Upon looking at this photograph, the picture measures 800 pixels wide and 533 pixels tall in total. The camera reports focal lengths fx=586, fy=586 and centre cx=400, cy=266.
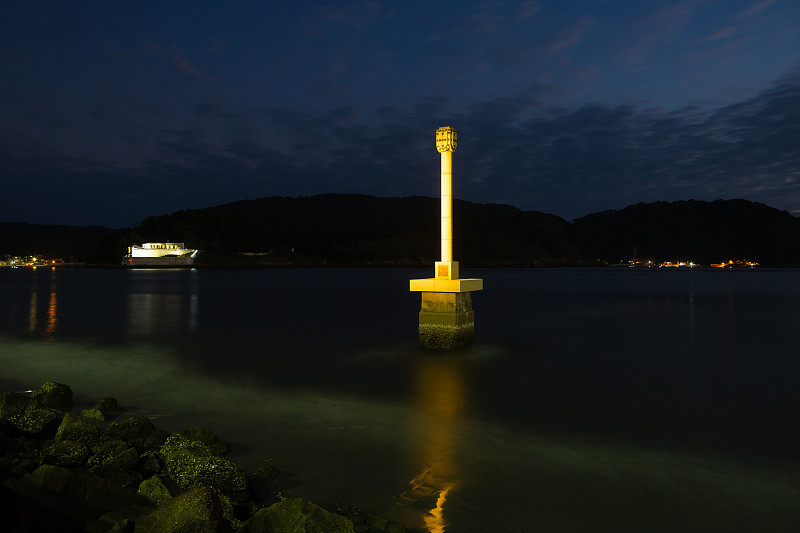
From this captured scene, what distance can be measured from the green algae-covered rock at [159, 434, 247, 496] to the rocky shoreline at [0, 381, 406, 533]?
11mm

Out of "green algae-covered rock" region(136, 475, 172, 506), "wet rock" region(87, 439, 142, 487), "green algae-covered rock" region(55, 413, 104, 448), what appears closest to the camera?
"green algae-covered rock" region(136, 475, 172, 506)

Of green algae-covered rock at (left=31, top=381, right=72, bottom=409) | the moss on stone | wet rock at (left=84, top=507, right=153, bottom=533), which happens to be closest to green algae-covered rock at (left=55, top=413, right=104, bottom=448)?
wet rock at (left=84, top=507, right=153, bottom=533)

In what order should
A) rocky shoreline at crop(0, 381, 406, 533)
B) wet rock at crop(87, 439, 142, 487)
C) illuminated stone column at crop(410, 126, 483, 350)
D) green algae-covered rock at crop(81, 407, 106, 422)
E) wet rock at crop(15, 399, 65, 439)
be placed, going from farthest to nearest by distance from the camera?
illuminated stone column at crop(410, 126, 483, 350), green algae-covered rock at crop(81, 407, 106, 422), wet rock at crop(15, 399, 65, 439), wet rock at crop(87, 439, 142, 487), rocky shoreline at crop(0, 381, 406, 533)

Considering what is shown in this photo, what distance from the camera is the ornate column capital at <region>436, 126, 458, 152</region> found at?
17.0 m

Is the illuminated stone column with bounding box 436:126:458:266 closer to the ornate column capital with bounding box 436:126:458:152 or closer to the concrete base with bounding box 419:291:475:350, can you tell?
the ornate column capital with bounding box 436:126:458:152

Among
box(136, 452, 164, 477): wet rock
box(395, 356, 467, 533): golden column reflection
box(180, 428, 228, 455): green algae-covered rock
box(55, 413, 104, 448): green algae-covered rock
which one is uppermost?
box(55, 413, 104, 448): green algae-covered rock

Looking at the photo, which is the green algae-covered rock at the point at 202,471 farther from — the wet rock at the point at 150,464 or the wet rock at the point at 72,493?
the wet rock at the point at 72,493

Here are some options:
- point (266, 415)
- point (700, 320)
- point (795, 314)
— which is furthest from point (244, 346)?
point (795, 314)

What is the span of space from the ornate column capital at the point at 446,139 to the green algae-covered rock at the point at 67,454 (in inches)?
491

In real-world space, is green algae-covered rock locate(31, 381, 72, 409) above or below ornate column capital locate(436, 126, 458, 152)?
below

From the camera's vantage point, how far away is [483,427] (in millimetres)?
10258

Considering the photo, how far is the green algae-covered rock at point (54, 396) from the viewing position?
11.4 metres

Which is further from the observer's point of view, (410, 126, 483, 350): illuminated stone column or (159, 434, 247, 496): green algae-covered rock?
(410, 126, 483, 350): illuminated stone column

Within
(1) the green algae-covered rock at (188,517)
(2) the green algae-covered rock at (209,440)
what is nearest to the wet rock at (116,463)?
(2) the green algae-covered rock at (209,440)
